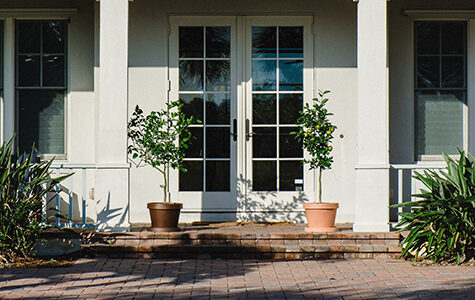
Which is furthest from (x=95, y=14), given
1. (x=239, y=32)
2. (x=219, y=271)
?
(x=219, y=271)

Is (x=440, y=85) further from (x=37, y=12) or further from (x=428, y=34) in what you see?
(x=37, y=12)

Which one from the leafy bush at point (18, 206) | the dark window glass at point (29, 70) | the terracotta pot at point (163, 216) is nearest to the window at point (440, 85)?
the terracotta pot at point (163, 216)

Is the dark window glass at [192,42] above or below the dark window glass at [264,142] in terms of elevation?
above

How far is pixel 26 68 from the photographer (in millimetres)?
9508

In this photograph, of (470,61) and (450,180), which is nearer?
(450,180)

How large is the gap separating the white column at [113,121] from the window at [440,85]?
161 inches

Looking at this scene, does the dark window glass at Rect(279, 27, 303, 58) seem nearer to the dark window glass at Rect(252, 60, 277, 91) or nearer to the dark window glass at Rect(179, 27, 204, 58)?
the dark window glass at Rect(252, 60, 277, 91)

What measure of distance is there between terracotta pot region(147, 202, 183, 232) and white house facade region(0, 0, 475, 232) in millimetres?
1240

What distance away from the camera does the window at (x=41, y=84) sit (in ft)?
31.0

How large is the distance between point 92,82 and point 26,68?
3.16 feet

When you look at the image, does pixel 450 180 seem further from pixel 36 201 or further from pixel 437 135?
pixel 36 201

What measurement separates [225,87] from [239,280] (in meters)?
3.52

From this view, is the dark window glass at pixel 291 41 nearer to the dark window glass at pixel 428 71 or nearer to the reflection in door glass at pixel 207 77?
the reflection in door glass at pixel 207 77

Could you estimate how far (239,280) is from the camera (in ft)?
21.1
